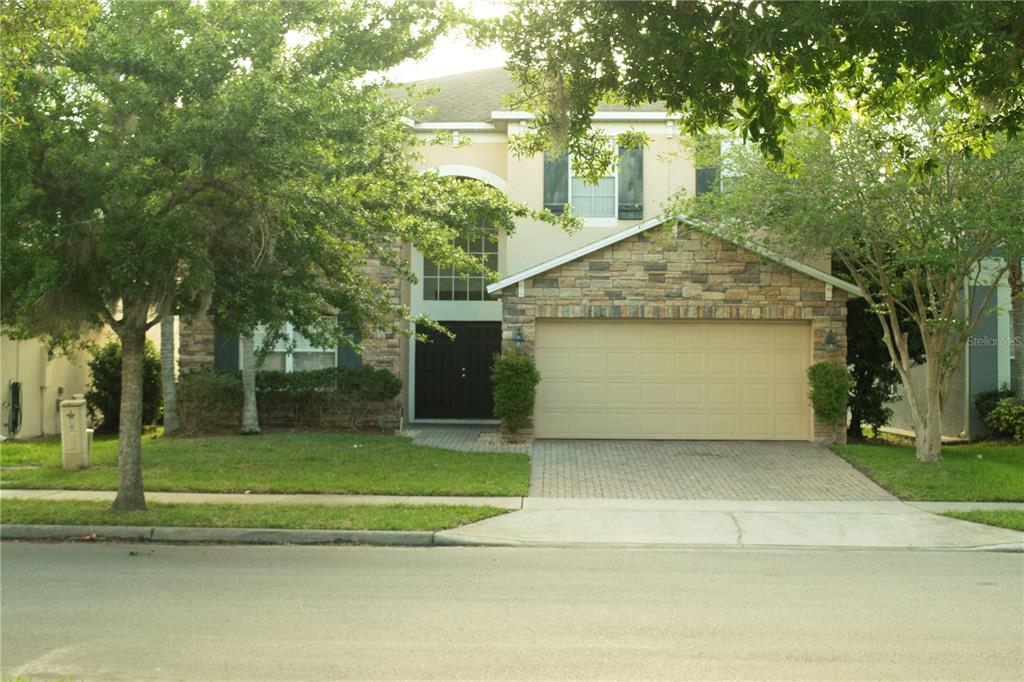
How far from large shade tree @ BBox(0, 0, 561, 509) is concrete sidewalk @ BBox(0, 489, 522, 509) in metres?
1.22

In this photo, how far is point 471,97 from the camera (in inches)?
914

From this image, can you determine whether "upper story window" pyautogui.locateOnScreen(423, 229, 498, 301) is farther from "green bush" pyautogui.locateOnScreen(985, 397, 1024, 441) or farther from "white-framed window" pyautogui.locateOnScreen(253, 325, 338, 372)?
"green bush" pyautogui.locateOnScreen(985, 397, 1024, 441)

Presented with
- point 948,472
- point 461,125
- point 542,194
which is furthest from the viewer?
point 461,125

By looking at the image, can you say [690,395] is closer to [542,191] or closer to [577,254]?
[577,254]

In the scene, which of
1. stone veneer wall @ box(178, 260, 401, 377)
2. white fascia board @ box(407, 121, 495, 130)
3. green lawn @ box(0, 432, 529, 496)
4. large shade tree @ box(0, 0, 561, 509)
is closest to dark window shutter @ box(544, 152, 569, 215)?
white fascia board @ box(407, 121, 495, 130)

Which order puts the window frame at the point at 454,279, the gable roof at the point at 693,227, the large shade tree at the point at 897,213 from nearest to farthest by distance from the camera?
1. the large shade tree at the point at 897,213
2. the gable roof at the point at 693,227
3. the window frame at the point at 454,279

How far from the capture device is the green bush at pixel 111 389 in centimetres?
2186

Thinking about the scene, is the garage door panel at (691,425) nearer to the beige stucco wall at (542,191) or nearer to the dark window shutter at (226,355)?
the beige stucco wall at (542,191)

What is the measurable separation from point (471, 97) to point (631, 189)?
15.5 ft

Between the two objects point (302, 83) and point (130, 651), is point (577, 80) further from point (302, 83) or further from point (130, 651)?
point (130, 651)

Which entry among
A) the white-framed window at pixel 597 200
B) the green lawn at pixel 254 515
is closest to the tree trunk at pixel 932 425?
the white-framed window at pixel 597 200

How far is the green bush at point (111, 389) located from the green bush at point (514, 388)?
26.8 feet

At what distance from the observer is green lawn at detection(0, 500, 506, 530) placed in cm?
1136

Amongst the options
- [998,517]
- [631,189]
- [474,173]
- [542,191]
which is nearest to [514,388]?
[542,191]
